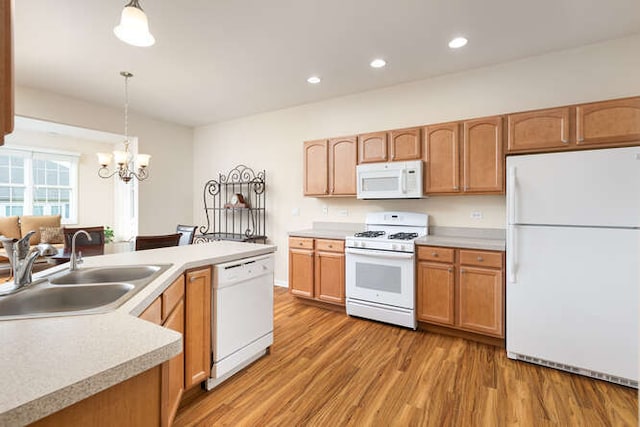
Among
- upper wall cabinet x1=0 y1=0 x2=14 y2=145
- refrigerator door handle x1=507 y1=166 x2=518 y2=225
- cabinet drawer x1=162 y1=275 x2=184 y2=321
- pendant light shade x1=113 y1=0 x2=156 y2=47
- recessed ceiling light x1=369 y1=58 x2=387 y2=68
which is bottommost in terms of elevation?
cabinet drawer x1=162 y1=275 x2=184 y2=321

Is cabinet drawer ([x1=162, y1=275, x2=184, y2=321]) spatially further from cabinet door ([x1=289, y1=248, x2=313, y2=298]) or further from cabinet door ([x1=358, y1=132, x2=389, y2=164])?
cabinet door ([x1=358, y1=132, x2=389, y2=164])

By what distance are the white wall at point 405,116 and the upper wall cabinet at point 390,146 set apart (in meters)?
0.35

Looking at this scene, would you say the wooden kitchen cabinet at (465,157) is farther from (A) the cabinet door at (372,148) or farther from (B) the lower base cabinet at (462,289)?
(B) the lower base cabinet at (462,289)

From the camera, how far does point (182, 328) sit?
1815 mm

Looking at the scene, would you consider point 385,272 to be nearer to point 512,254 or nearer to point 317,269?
point 317,269

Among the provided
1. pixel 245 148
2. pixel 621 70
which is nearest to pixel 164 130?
pixel 245 148

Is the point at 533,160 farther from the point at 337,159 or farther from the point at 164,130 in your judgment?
the point at 164,130

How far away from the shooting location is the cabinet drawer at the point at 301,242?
3.75 m

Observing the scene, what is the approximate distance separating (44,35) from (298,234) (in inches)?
119

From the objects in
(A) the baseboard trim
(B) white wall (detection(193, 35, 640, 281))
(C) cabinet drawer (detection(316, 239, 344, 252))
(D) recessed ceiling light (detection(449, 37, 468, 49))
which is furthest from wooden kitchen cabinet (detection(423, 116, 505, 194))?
(A) the baseboard trim

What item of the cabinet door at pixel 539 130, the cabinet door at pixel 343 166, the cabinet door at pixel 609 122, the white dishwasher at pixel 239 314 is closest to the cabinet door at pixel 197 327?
the white dishwasher at pixel 239 314

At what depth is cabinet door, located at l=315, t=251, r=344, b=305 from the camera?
139 inches

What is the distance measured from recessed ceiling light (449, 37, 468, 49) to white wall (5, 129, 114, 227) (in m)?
6.29

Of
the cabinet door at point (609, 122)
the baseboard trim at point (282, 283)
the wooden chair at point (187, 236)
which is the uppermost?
the cabinet door at point (609, 122)
